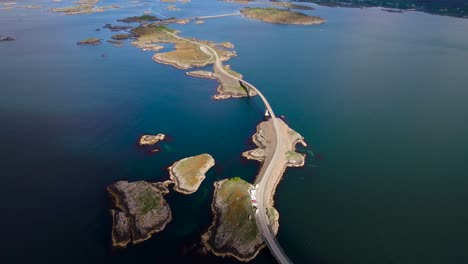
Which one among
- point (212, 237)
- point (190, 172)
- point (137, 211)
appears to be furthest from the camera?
point (190, 172)

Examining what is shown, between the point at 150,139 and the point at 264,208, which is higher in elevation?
the point at 264,208

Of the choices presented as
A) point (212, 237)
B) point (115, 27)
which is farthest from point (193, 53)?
point (212, 237)

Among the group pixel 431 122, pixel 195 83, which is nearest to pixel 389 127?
pixel 431 122

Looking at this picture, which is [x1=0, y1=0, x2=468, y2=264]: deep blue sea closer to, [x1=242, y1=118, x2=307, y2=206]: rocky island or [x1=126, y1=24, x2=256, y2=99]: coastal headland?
[x1=242, y1=118, x2=307, y2=206]: rocky island

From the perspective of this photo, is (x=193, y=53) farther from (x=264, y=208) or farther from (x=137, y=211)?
(x=264, y=208)

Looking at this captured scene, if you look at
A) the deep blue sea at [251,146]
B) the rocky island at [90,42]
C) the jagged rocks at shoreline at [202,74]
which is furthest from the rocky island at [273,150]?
the rocky island at [90,42]

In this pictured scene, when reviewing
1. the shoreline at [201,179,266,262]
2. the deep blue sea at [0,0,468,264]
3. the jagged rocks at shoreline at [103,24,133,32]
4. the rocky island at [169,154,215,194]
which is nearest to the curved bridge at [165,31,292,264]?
the shoreline at [201,179,266,262]
